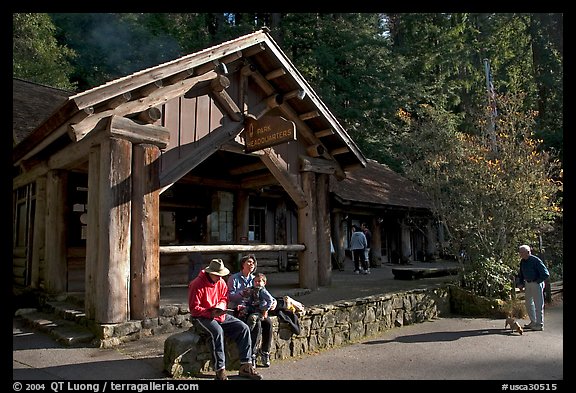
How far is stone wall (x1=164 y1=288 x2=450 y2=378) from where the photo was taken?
→ 18.9ft

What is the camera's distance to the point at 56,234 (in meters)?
9.25

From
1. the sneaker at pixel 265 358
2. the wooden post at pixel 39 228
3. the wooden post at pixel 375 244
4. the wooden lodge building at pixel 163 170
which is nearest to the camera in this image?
the sneaker at pixel 265 358

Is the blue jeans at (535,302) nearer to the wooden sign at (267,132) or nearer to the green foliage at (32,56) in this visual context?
the wooden sign at (267,132)

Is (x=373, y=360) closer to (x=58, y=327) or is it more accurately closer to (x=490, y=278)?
(x=58, y=327)

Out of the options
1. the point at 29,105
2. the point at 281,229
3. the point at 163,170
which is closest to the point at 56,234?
the point at 163,170

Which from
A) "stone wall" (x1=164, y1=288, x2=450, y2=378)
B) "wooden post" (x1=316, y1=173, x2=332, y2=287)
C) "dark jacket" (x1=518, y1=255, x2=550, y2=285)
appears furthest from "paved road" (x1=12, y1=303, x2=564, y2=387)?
"wooden post" (x1=316, y1=173, x2=332, y2=287)

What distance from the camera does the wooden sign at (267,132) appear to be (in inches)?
336

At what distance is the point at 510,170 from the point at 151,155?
8333mm

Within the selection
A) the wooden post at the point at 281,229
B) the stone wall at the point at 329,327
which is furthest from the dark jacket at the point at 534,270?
the wooden post at the point at 281,229

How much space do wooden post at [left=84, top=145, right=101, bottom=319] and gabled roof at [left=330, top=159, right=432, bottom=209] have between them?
10.6 meters

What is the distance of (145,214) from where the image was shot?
299 inches

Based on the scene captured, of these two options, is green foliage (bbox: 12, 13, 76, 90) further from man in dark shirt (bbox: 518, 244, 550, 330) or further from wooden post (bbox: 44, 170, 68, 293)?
man in dark shirt (bbox: 518, 244, 550, 330)

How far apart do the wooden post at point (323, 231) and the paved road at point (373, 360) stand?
276cm
